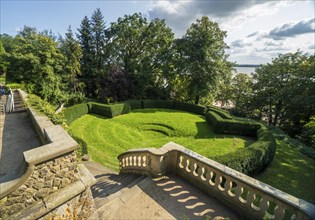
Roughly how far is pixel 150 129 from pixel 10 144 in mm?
10734

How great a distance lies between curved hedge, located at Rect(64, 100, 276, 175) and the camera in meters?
6.71

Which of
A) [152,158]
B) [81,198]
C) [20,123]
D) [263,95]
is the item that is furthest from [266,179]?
[263,95]

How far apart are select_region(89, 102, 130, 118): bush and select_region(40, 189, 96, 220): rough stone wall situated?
14443mm

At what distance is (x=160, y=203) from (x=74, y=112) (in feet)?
46.3

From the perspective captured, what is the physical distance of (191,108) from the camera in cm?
2327

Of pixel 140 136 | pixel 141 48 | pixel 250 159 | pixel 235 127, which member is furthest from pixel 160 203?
pixel 141 48

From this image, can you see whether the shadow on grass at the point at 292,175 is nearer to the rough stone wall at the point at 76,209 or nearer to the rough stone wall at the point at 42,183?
the rough stone wall at the point at 76,209

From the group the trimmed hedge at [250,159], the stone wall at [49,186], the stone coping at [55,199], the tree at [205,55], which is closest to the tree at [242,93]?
the tree at [205,55]

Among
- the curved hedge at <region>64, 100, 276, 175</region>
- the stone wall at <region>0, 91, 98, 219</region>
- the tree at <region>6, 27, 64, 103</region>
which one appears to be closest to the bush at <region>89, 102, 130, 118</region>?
the curved hedge at <region>64, 100, 276, 175</region>

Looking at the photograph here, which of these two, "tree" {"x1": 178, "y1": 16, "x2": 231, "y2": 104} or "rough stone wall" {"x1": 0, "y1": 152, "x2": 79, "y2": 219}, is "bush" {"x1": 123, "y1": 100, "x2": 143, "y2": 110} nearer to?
"tree" {"x1": 178, "y1": 16, "x2": 231, "y2": 104}

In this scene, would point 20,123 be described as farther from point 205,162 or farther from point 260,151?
point 260,151

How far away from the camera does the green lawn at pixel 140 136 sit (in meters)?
11.1

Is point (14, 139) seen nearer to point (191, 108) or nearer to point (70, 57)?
point (70, 57)

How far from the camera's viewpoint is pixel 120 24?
81.1ft
